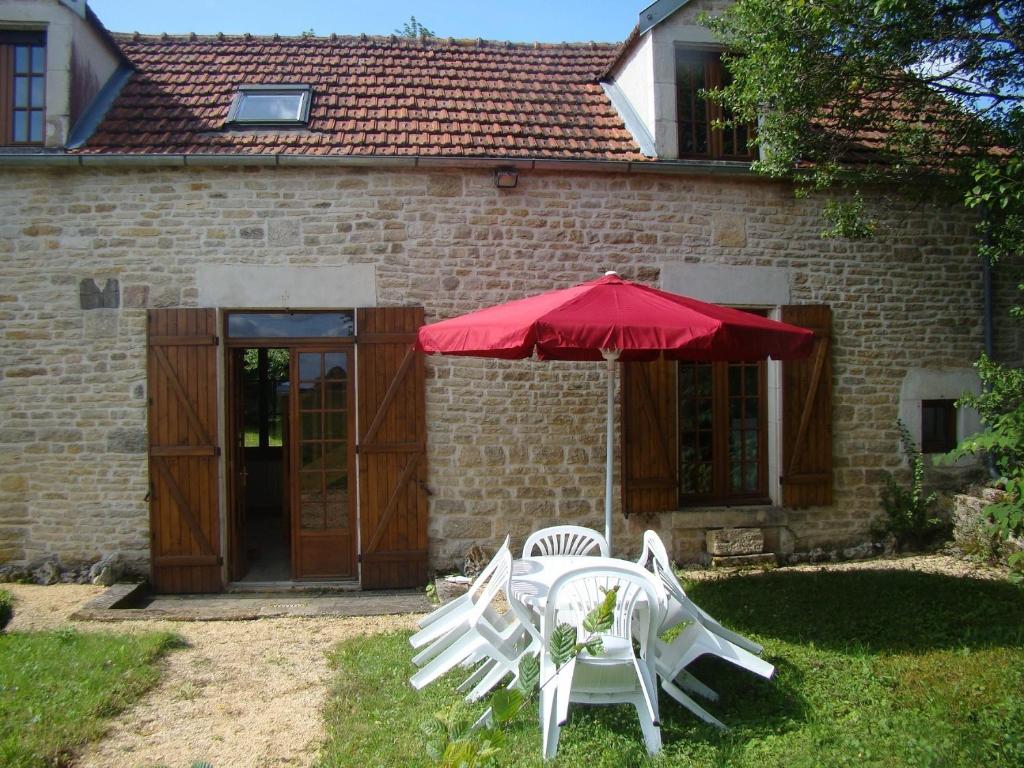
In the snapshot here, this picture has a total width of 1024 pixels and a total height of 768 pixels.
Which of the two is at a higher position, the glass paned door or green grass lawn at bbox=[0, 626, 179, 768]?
the glass paned door

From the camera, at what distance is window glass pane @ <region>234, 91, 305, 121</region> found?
656cm

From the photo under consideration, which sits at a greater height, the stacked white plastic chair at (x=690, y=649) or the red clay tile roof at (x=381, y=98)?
the red clay tile roof at (x=381, y=98)

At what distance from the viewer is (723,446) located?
667 centimetres

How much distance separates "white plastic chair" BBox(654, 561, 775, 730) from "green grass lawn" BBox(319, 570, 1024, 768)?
4.4 inches

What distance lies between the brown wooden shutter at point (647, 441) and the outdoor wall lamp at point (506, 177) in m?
1.83

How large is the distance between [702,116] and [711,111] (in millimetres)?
88

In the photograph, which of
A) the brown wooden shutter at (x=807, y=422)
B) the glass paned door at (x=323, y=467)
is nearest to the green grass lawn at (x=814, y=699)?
the brown wooden shutter at (x=807, y=422)

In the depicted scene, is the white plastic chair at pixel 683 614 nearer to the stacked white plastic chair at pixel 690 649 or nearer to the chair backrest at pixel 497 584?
the stacked white plastic chair at pixel 690 649

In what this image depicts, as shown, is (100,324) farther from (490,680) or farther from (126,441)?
(490,680)

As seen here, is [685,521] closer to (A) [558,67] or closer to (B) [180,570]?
(B) [180,570]

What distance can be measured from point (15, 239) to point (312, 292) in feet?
8.07

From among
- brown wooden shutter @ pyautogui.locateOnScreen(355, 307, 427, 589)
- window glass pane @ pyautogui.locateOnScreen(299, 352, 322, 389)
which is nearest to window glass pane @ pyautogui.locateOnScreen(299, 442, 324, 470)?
brown wooden shutter @ pyautogui.locateOnScreen(355, 307, 427, 589)

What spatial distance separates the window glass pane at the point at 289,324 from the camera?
6191 millimetres

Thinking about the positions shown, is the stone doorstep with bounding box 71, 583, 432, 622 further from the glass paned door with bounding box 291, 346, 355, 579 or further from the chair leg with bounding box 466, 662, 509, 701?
the chair leg with bounding box 466, 662, 509, 701
